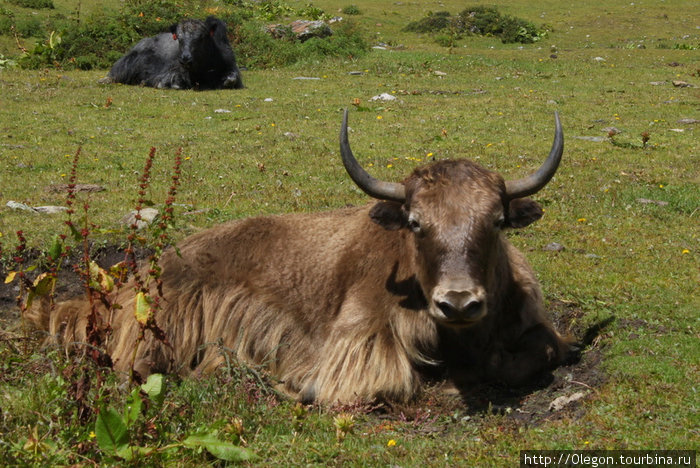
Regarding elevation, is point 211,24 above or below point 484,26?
above

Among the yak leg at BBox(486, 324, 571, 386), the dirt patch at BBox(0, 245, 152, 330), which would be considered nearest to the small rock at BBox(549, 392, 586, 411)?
the yak leg at BBox(486, 324, 571, 386)

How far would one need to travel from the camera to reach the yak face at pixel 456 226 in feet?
14.6

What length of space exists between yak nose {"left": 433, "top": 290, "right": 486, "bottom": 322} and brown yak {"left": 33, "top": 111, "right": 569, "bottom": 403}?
2.2 inches

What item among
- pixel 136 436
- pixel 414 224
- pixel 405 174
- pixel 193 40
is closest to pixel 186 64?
pixel 193 40

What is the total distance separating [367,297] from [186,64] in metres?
13.8

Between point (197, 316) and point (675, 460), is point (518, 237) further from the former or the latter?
point (675, 460)

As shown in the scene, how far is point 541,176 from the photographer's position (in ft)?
17.0

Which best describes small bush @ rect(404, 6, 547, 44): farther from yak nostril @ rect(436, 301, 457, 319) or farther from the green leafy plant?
the green leafy plant

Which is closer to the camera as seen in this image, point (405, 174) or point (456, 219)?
point (456, 219)

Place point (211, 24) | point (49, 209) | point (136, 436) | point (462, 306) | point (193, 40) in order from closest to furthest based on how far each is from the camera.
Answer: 1. point (136, 436)
2. point (462, 306)
3. point (49, 209)
4. point (193, 40)
5. point (211, 24)

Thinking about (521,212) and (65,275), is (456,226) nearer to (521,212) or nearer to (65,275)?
(521,212)

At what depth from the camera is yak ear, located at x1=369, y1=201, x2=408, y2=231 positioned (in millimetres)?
5246

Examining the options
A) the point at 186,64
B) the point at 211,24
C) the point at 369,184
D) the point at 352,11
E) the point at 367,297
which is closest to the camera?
the point at 369,184

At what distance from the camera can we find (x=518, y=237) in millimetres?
8062
